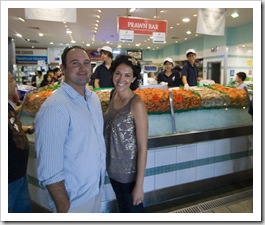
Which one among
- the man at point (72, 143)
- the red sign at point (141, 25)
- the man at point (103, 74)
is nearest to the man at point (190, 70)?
the red sign at point (141, 25)

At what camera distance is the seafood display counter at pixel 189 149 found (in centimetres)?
265

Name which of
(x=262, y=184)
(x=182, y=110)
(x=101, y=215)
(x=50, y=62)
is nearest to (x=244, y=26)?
(x=182, y=110)

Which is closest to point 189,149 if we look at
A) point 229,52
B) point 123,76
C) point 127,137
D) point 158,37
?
point 127,137

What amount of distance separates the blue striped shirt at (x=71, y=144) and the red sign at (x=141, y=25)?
12.8 ft

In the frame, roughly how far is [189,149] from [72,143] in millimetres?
1889

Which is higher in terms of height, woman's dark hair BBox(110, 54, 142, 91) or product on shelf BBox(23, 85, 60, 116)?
woman's dark hair BBox(110, 54, 142, 91)

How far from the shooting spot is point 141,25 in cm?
526

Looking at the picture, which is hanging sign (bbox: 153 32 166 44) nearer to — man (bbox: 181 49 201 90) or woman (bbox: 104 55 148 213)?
man (bbox: 181 49 201 90)

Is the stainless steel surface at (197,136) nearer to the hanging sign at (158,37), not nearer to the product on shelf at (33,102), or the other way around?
the product on shelf at (33,102)

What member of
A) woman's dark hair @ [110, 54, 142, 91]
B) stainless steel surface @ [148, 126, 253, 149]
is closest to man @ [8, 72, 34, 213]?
woman's dark hair @ [110, 54, 142, 91]

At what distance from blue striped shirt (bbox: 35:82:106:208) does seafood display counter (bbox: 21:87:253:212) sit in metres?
1.10

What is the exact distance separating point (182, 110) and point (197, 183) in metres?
0.98

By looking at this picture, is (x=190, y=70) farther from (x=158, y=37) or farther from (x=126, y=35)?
(x=126, y=35)

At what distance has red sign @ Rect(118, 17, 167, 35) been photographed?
5059mm
